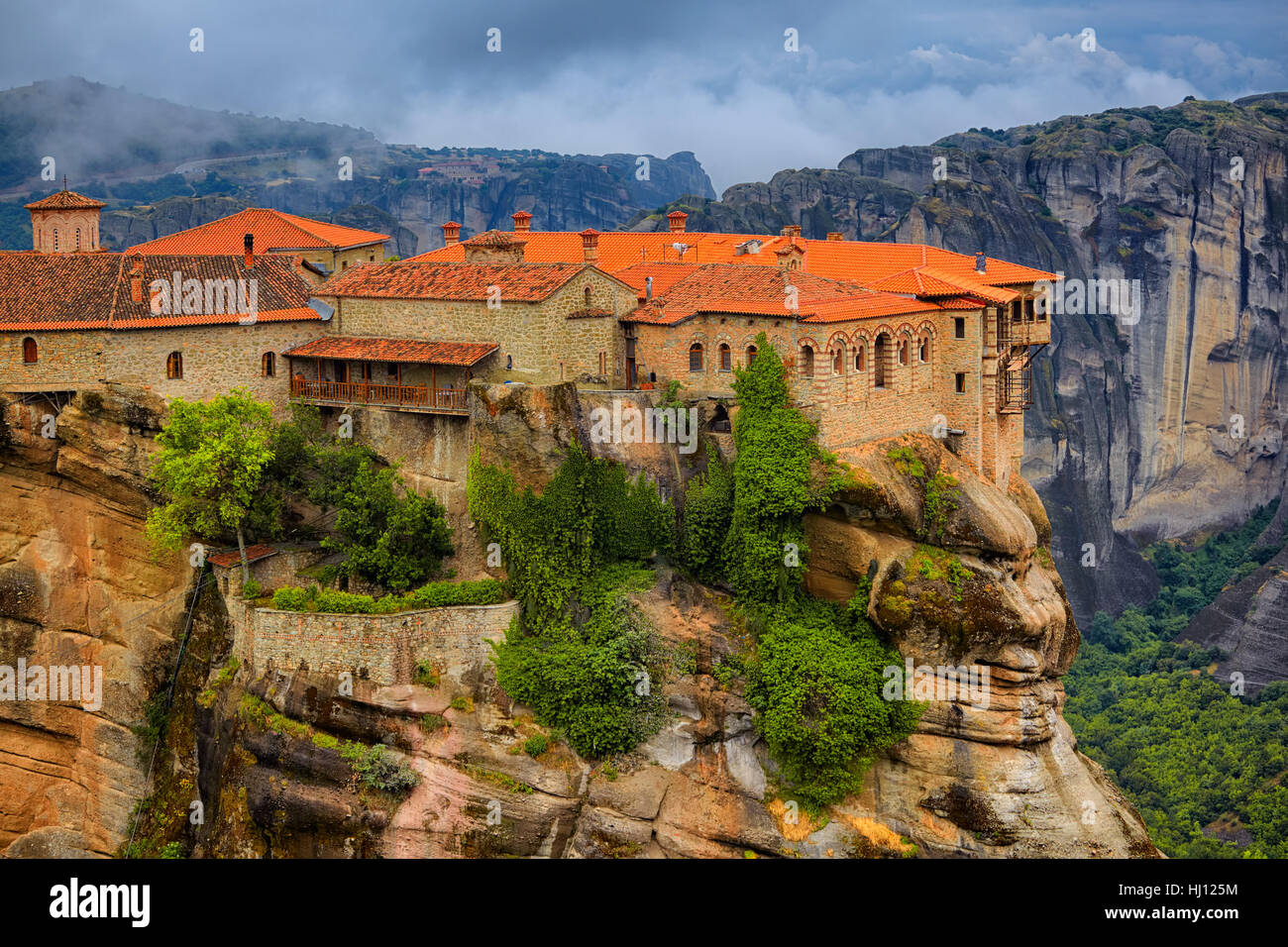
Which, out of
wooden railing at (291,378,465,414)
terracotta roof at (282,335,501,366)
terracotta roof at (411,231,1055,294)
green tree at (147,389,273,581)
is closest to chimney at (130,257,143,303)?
green tree at (147,389,273,581)

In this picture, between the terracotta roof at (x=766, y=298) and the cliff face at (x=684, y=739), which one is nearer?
the cliff face at (x=684, y=739)

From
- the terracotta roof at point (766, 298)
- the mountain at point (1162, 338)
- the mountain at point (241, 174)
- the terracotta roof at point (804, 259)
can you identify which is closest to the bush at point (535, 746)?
the terracotta roof at point (766, 298)

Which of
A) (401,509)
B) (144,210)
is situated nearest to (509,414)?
(401,509)

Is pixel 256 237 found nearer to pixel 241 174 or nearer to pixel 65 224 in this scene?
pixel 65 224

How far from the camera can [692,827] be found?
4419cm

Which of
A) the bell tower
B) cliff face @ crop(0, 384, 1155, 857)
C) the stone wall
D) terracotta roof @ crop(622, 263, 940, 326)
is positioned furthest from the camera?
the bell tower

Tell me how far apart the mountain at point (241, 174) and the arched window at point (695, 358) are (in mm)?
103754

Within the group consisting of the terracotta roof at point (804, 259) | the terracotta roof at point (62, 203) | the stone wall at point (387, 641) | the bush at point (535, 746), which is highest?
the terracotta roof at point (62, 203)

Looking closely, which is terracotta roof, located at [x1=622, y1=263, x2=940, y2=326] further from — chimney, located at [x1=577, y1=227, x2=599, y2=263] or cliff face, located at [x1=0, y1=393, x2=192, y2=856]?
cliff face, located at [x1=0, y1=393, x2=192, y2=856]

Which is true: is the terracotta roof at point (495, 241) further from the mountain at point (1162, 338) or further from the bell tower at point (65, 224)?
the mountain at point (1162, 338)

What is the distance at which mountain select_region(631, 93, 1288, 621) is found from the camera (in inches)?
4806

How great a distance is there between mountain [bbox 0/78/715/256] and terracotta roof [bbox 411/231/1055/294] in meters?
89.8

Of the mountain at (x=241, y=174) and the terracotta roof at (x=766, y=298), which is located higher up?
the mountain at (x=241, y=174)

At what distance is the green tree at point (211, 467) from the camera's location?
153ft
